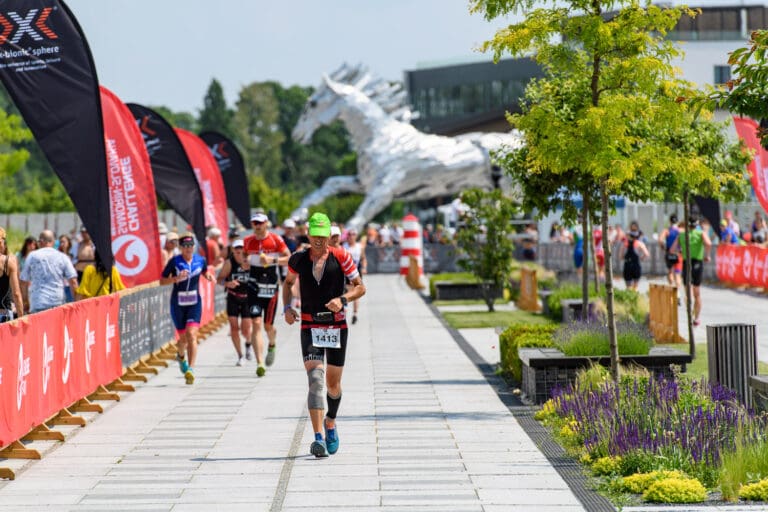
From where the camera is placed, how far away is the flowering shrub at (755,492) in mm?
8031

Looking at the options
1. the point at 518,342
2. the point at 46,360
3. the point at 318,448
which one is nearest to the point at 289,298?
the point at 318,448

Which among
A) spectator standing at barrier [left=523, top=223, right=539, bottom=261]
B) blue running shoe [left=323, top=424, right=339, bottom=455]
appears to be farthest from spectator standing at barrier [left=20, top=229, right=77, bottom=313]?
spectator standing at barrier [left=523, top=223, right=539, bottom=261]

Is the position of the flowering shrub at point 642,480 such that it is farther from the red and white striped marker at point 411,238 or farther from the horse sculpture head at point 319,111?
the horse sculpture head at point 319,111

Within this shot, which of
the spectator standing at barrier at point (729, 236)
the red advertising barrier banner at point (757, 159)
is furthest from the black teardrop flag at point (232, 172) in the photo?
the red advertising barrier banner at point (757, 159)

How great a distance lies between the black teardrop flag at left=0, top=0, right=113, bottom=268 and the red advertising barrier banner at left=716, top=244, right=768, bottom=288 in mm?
19711

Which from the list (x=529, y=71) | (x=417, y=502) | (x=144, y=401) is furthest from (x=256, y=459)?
(x=529, y=71)

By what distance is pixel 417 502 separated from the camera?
8328 millimetres

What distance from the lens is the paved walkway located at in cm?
852

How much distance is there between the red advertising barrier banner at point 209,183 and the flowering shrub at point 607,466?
19.1m

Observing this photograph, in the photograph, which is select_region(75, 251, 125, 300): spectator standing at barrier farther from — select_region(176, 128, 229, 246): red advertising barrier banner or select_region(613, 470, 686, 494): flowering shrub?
select_region(176, 128, 229, 246): red advertising barrier banner

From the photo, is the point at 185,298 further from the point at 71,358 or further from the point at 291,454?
Answer: the point at 291,454

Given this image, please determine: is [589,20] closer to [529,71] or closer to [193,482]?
[193,482]

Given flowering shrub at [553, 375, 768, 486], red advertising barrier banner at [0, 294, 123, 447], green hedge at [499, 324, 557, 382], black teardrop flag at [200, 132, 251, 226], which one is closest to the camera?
flowering shrub at [553, 375, 768, 486]

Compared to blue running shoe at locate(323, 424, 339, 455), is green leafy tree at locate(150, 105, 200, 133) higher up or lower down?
higher up
